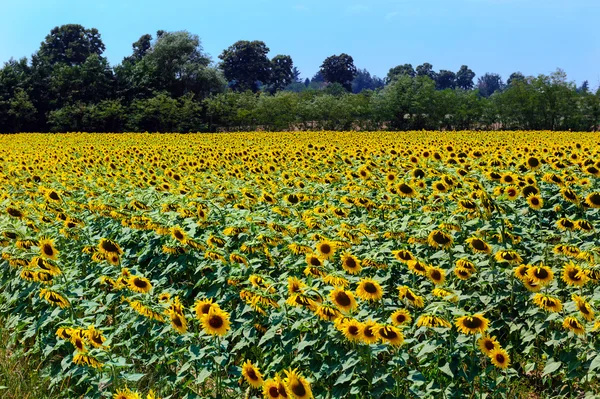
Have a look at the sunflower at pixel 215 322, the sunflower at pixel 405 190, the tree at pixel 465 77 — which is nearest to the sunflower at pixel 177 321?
the sunflower at pixel 215 322

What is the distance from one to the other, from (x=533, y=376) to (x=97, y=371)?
3.42 metres

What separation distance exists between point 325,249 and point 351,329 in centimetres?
135

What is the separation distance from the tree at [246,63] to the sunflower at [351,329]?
107m

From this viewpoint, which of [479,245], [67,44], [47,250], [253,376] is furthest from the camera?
[67,44]

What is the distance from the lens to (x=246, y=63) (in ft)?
355

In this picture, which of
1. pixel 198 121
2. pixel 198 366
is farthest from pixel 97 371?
pixel 198 121

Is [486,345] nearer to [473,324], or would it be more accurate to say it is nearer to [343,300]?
[473,324]

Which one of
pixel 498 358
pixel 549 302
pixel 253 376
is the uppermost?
pixel 549 302

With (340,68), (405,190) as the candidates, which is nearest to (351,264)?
(405,190)

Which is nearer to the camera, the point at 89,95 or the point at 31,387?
the point at 31,387

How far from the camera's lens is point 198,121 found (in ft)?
160

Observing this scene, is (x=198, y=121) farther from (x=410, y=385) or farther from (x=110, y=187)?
(x=410, y=385)

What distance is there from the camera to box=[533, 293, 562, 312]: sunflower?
379cm

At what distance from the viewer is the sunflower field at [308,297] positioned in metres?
3.39
